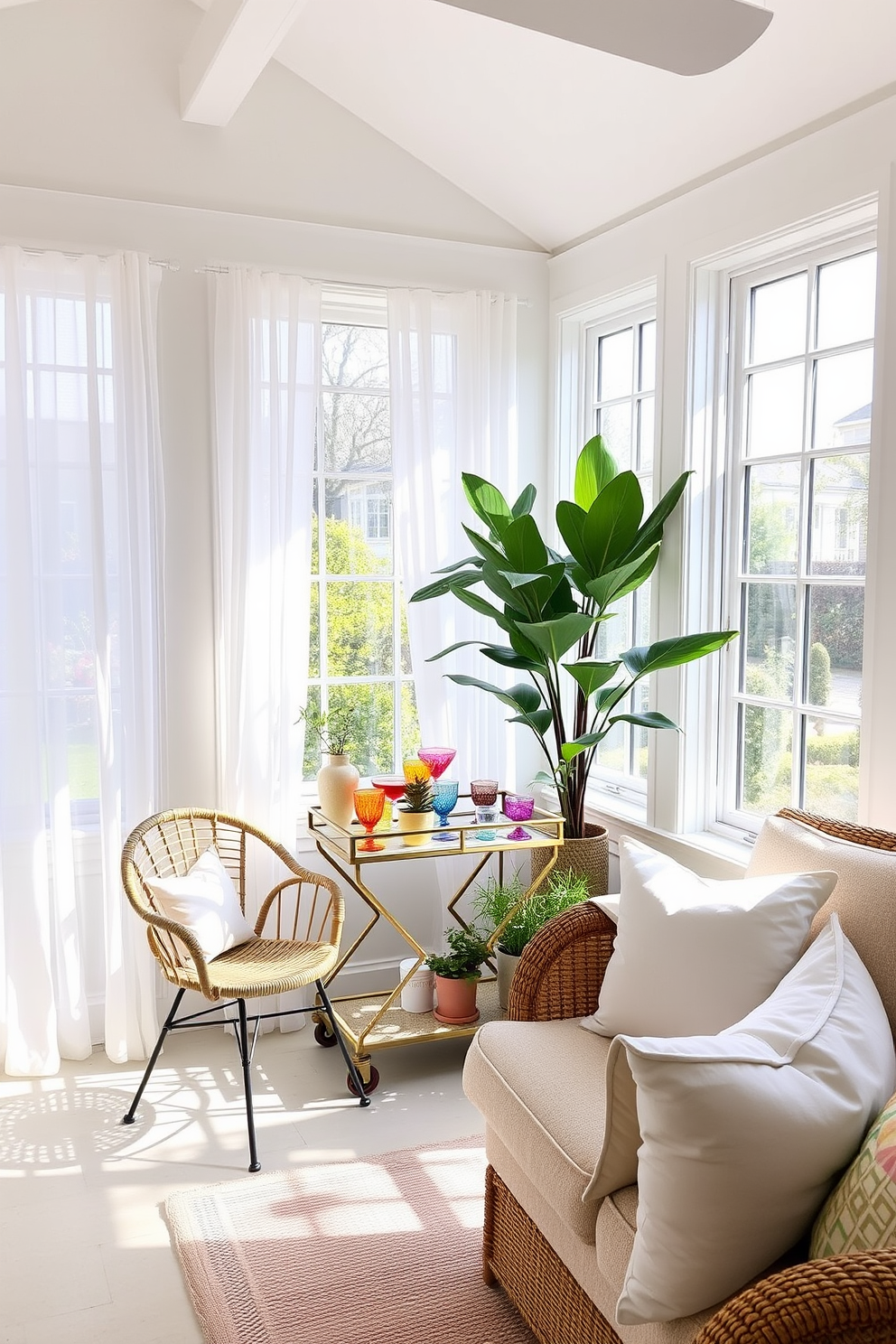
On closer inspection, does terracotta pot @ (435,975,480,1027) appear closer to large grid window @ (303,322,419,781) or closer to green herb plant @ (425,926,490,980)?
green herb plant @ (425,926,490,980)

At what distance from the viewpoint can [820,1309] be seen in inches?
49.3

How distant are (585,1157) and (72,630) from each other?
2261 millimetres

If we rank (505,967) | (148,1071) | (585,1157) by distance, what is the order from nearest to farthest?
(585,1157) < (148,1071) < (505,967)

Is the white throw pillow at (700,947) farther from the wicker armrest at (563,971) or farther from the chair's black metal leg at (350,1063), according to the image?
the chair's black metal leg at (350,1063)

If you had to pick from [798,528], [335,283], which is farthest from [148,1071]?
[335,283]

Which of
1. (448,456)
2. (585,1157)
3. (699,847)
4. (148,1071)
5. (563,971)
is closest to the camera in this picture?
(585,1157)

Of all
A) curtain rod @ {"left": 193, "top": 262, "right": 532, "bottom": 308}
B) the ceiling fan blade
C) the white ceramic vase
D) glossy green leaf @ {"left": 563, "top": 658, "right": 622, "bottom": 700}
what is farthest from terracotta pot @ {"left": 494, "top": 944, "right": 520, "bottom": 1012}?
the ceiling fan blade

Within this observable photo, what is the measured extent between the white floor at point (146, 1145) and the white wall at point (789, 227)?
1343 millimetres

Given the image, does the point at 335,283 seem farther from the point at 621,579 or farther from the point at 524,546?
the point at 621,579

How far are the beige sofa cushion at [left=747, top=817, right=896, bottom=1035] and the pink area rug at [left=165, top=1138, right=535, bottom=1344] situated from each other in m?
0.99

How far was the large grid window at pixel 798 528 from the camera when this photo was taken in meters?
2.85

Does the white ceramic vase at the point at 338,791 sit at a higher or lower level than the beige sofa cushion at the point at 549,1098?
higher

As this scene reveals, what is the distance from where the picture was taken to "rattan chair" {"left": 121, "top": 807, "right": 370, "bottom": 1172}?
2855 mm

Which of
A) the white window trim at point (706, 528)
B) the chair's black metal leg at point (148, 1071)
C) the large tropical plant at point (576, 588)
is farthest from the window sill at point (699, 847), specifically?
the chair's black metal leg at point (148, 1071)
